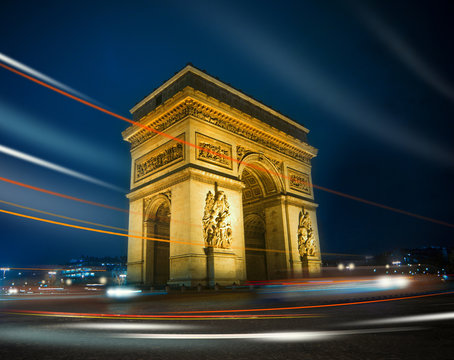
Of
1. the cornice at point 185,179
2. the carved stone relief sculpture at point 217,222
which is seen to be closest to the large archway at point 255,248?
the cornice at point 185,179

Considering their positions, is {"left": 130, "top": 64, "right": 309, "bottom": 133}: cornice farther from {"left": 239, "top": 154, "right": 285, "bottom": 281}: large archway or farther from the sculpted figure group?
the sculpted figure group

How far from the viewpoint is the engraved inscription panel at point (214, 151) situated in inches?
609

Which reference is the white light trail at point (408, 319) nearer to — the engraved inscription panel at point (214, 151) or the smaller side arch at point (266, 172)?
the engraved inscription panel at point (214, 151)

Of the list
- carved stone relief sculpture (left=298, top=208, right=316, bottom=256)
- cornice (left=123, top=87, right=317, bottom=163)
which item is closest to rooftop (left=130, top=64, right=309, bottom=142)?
cornice (left=123, top=87, right=317, bottom=163)

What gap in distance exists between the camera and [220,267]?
14.0 meters

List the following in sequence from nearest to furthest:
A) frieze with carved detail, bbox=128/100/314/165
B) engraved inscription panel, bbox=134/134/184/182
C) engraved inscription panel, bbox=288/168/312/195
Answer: engraved inscription panel, bbox=134/134/184/182 → frieze with carved detail, bbox=128/100/314/165 → engraved inscription panel, bbox=288/168/312/195

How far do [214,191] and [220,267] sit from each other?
3718 millimetres

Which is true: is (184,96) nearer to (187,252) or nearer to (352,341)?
(187,252)

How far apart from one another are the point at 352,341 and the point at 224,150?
1481 centimetres

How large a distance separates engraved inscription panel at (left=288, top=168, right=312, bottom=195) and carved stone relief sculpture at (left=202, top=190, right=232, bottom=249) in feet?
22.5

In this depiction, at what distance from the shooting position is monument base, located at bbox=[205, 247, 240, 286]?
44.6 ft

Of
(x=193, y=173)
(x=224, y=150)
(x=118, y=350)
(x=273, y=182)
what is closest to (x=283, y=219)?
(x=273, y=182)

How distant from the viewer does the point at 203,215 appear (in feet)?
47.9

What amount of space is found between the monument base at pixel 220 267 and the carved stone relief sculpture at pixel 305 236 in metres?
6.19
